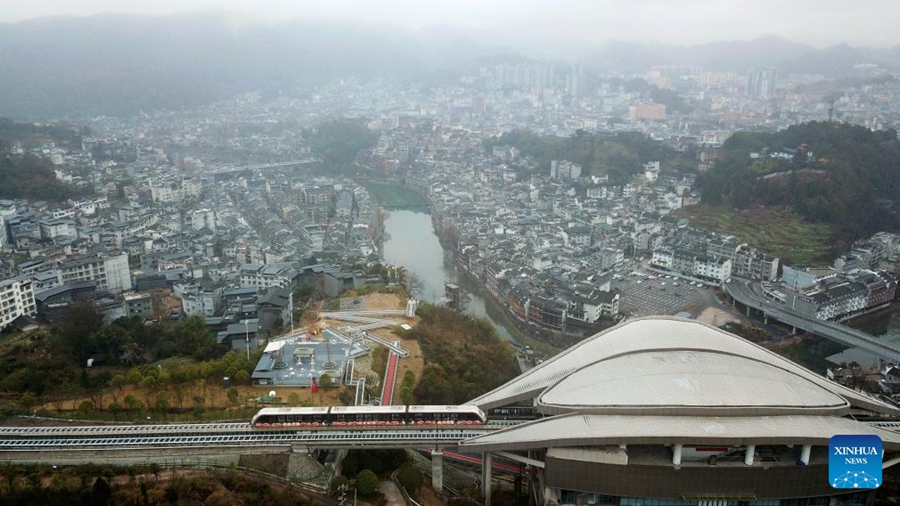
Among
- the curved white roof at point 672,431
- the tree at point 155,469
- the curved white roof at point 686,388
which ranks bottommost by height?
the tree at point 155,469

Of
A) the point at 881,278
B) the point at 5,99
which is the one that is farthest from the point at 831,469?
the point at 5,99

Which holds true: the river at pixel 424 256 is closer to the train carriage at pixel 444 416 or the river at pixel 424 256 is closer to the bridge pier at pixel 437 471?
the train carriage at pixel 444 416

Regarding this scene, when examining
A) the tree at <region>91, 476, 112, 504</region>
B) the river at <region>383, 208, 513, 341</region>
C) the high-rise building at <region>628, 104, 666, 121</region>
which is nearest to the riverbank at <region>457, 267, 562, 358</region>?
the river at <region>383, 208, 513, 341</region>

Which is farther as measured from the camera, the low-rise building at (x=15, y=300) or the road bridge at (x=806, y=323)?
the road bridge at (x=806, y=323)

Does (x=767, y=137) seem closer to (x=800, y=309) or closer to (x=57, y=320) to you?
(x=800, y=309)

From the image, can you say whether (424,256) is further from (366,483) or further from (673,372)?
(366,483)

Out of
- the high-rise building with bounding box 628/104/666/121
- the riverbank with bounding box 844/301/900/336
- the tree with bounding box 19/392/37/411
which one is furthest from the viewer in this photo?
the high-rise building with bounding box 628/104/666/121

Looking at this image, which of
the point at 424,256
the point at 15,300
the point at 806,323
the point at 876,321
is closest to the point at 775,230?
the point at 876,321

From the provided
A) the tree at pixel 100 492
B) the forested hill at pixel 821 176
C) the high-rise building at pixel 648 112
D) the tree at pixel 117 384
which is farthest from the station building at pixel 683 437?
the high-rise building at pixel 648 112

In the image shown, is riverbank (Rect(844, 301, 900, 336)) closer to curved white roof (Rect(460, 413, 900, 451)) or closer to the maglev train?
curved white roof (Rect(460, 413, 900, 451))
